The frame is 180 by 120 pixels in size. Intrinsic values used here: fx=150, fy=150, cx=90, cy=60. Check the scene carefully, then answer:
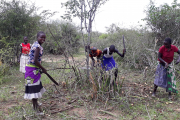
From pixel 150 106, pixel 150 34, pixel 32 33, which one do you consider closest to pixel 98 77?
pixel 150 106

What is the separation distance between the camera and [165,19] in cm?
630

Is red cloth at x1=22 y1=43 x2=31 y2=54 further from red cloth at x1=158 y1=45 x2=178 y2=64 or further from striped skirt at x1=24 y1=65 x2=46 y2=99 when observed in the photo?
red cloth at x1=158 y1=45 x2=178 y2=64

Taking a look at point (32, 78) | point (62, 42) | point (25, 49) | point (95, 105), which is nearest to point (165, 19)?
point (62, 42)

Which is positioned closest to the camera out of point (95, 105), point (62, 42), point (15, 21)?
point (95, 105)

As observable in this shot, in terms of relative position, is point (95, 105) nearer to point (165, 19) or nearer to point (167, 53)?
point (167, 53)

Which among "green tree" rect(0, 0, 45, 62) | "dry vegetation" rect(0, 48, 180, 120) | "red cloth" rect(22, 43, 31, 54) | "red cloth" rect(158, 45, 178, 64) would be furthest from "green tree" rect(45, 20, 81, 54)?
"red cloth" rect(158, 45, 178, 64)

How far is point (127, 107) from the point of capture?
2996 mm

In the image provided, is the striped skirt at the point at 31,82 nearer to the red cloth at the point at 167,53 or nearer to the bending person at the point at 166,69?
the bending person at the point at 166,69

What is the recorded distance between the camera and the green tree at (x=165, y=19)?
6.19 metres

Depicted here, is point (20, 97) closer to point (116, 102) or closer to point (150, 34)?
point (116, 102)

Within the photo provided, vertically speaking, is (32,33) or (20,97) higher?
(32,33)

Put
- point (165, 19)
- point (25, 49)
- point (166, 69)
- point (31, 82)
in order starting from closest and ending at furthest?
point (31, 82)
point (166, 69)
point (25, 49)
point (165, 19)

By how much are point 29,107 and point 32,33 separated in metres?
5.36

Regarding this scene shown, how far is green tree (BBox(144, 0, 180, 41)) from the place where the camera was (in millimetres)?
6188
